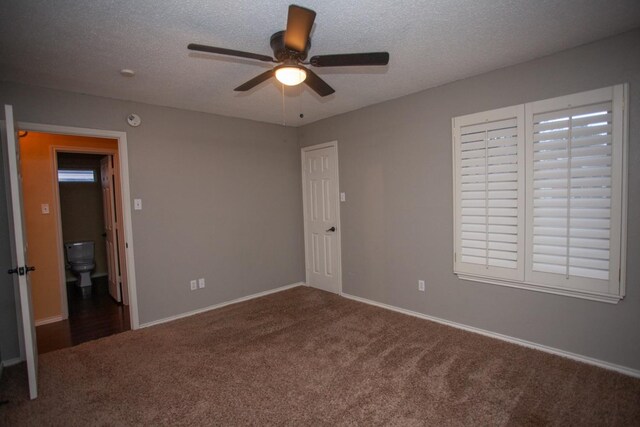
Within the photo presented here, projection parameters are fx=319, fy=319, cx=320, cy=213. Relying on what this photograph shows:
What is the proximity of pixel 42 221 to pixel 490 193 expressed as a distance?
5.05 meters

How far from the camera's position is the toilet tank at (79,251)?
17.9 ft

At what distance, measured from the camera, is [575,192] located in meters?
2.56

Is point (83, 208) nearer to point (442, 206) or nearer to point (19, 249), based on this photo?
point (19, 249)

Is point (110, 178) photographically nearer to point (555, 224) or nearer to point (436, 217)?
point (436, 217)

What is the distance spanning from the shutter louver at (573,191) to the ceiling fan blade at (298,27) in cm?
216

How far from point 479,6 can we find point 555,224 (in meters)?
1.84

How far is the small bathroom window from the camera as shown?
5791 millimetres

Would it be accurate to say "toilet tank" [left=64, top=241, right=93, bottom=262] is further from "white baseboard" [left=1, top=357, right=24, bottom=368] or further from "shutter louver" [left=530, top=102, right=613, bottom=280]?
"shutter louver" [left=530, top=102, right=613, bottom=280]

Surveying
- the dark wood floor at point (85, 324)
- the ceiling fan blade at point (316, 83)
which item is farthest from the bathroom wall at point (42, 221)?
the ceiling fan blade at point (316, 83)

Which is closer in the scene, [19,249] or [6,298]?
[19,249]

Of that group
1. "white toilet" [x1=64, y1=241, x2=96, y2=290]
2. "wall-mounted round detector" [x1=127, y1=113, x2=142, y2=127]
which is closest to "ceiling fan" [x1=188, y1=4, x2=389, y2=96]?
"wall-mounted round detector" [x1=127, y1=113, x2=142, y2=127]

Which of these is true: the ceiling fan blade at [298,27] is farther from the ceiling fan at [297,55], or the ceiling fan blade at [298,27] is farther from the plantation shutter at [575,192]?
the plantation shutter at [575,192]

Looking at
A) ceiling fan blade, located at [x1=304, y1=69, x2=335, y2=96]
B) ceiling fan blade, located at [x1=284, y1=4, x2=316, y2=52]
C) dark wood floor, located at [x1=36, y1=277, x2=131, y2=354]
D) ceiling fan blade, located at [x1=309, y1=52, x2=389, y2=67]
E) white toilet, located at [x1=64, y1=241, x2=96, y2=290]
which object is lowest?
dark wood floor, located at [x1=36, y1=277, x2=131, y2=354]

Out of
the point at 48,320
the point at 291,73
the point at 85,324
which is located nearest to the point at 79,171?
the point at 48,320
